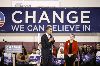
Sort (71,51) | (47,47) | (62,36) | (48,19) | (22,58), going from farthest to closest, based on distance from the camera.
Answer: (62,36) → (48,19) → (22,58) → (71,51) → (47,47)

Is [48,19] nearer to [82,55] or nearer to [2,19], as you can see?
[2,19]

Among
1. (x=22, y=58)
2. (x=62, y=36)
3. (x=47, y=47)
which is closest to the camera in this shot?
(x=47, y=47)

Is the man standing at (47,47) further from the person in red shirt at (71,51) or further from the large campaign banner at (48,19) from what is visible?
the large campaign banner at (48,19)

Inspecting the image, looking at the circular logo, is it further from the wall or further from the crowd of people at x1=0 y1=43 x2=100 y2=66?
the crowd of people at x1=0 y1=43 x2=100 y2=66

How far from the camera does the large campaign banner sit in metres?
10.2

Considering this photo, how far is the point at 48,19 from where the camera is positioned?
33.5ft

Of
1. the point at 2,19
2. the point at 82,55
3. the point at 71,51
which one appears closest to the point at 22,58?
Answer: the point at 2,19

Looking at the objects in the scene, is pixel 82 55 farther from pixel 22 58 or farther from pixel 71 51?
pixel 22 58

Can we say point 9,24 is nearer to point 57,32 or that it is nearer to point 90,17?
point 57,32

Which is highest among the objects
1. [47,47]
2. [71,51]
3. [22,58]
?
[47,47]

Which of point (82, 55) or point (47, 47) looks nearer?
point (47, 47)

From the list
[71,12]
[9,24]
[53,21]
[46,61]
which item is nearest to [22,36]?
[9,24]

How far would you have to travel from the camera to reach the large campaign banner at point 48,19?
1018 centimetres

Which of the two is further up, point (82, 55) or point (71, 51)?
point (71, 51)
